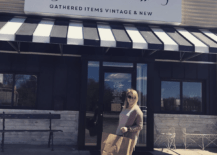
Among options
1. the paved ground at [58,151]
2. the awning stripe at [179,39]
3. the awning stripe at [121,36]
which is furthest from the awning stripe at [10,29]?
the awning stripe at [179,39]

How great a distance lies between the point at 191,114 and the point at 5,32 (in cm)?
629

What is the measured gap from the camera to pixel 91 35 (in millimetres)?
5617

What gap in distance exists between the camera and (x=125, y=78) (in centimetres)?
682

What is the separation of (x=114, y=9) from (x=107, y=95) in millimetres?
2781

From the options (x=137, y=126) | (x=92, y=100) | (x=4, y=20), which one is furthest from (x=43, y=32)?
(x=137, y=126)

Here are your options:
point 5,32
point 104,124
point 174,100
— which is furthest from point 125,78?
point 5,32

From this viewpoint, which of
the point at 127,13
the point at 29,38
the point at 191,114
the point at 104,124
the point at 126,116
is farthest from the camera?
the point at 191,114

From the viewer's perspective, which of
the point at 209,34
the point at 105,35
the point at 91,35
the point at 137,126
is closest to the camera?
the point at 137,126

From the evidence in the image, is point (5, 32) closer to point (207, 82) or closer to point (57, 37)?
point (57, 37)

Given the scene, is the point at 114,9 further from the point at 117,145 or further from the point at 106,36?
the point at 117,145

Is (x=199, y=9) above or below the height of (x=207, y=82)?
above

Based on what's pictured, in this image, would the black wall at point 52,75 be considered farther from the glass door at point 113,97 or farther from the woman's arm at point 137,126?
the woman's arm at point 137,126

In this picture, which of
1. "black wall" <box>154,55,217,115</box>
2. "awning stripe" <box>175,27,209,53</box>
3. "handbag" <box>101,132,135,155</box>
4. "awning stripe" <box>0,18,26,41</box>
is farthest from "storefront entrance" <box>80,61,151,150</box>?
"handbag" <box>101,132,135,155</box>

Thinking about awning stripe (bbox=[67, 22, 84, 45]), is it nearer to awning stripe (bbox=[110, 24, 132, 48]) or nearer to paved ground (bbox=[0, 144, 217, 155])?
awning stripe (bbox=[110, 24, 132, 48])
